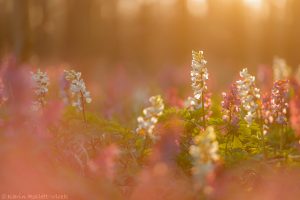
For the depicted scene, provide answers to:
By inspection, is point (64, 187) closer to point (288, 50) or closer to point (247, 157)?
point (247, 157)

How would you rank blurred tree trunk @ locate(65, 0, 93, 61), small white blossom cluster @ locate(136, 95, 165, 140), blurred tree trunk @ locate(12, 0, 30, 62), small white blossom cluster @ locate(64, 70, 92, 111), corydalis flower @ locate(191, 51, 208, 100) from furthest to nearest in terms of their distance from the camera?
blurred tree trunk @ locate(65, 0, 93, 61)
blurred tree trunk @ locate(12, 0, 30, 62)
small white blossom cluster @ locate(64, 70, 92, 111)
corydalis flower @ locate(191, 51, 208, 100)
small white blossom cluster @ locate(136, 95, 165, 140)

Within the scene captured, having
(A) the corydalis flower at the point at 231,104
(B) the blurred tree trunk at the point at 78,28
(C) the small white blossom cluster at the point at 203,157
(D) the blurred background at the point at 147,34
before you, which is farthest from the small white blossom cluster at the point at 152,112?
(B) the blurred tree trunk at the point at 78,28

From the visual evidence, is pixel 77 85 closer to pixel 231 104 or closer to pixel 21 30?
pixel 231 104

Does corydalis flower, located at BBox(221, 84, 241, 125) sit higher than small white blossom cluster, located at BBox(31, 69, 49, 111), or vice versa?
small white blossom cluster, located at BBox(31, 69, 49, 111)

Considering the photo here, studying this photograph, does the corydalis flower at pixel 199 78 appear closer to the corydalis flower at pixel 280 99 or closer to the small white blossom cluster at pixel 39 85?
the corydalis flower at pixel 280 99

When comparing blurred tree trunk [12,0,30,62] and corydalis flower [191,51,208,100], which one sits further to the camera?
blurred tree trunk [12,0,30,62]

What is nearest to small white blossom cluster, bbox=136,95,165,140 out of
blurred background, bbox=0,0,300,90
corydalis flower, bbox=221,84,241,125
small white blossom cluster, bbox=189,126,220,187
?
small white blossom cluster, bbox=189,126,220,187

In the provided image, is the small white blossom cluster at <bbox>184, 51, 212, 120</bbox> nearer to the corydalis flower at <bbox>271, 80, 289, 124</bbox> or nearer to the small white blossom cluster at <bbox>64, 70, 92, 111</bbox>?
the corydalis flower at <bbox>271, 80, 289, 124</bbox>
